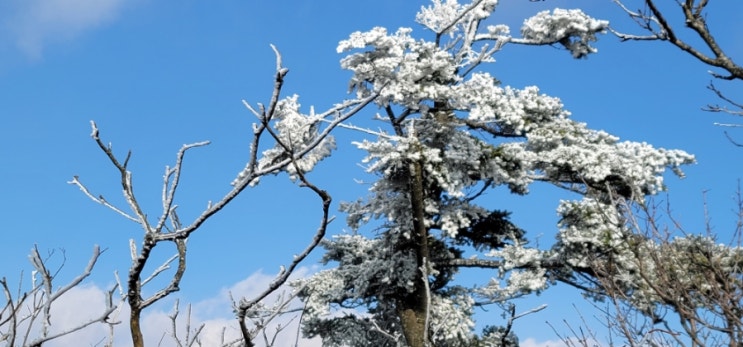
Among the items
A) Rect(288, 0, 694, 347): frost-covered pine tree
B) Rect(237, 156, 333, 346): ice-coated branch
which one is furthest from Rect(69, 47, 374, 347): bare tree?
Rect(288, 0, 694, 347): frost-covered pine tree

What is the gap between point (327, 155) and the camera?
14984 millimetres

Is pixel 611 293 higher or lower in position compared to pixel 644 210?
lower

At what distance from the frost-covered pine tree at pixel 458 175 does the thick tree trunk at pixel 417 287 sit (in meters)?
0.02

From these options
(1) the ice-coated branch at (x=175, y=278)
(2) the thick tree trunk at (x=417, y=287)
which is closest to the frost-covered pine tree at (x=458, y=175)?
(2) the thick tree trunk at (x=417, y=287)

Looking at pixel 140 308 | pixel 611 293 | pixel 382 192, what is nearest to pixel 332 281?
pixel 382 192

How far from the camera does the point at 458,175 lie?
14.6 m

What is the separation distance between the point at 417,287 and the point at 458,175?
2499mm

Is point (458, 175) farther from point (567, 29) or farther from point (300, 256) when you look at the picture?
point (300, 256)

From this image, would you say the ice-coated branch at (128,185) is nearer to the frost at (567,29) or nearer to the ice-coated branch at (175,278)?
the ice-coated branch at (175,278)

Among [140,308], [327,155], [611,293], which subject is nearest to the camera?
[140,308]

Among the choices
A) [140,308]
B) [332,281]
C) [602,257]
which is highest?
[332,281]

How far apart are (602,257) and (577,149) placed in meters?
2.04

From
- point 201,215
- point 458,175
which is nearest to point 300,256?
point 201,215

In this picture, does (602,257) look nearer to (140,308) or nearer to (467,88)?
(467,88)
